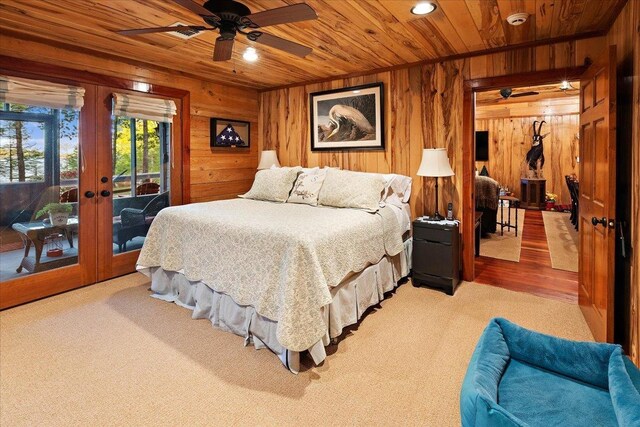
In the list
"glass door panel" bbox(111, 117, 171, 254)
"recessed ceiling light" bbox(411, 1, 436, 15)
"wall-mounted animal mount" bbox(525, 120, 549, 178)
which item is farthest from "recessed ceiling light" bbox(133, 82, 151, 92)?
"wall-mounted animal mount" bbox(525, 120, 549, 178)

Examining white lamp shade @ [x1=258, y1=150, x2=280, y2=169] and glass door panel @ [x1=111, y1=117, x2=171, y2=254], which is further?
white lamp shade @ [x1=258, y1=150, x2=280, y2=169]

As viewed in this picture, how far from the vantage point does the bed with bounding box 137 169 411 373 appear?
2.22m

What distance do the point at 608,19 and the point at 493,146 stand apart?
697cm

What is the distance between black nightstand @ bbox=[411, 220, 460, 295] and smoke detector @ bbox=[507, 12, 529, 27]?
1755 millimetres

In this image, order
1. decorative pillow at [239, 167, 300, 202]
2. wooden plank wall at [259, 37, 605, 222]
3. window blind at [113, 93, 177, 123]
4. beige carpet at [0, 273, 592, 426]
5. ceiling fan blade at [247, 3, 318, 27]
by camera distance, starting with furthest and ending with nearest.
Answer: decorative pillow at [239, 167, 300, 202]
window blind at [113, 93, 177, 123]
wooden plank wall at [259, 37, 605, 222]
ceiling fan blade at [247, 3, 318, 27]
beige carpet at [0, 273, 592, 426]

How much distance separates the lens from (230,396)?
79.0 inches

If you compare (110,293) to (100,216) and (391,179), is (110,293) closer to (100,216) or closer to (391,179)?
(100,216)

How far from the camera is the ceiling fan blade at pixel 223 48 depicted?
2.47 m

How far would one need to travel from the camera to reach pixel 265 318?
2463mm

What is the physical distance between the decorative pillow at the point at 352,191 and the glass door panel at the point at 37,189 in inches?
101

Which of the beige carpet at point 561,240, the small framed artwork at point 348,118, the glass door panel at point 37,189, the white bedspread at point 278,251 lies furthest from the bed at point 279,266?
the beige carpet at point 561,240

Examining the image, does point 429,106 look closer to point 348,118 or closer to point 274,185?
point 348,118

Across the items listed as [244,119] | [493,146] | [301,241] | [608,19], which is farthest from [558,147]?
[301,241]

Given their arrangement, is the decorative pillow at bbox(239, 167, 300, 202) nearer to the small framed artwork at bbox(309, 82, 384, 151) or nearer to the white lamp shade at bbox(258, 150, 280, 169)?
the white lamp shade at bbox(258, 150, 280, 169)
